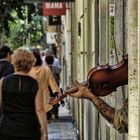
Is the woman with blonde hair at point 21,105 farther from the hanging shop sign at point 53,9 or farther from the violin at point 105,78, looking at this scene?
the hanging shop sign at point 53,9

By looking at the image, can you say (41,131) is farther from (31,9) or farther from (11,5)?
(31,9)

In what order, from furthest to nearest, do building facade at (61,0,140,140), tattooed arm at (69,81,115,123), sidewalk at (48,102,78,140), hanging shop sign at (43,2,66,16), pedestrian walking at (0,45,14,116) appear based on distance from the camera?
1. hanging shop sign at (43,2,66,16)
2. sidewalk at (48,102,78,140)
3. pedestrian walking at (0,45,14,116)
4. tattooed arm at (69,81,115,123)
5. building facade at (61,0,140,140)

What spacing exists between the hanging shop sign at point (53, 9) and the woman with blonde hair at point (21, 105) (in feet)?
43.0

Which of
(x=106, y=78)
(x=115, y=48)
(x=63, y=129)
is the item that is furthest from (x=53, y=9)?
(x=106, y=78)

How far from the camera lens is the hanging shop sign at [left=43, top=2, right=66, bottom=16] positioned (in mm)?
19562

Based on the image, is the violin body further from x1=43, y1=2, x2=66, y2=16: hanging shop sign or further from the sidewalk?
x1=43, y1=2, x2=66, y2=16: hanging shop sign

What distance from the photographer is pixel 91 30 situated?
985 centimetres

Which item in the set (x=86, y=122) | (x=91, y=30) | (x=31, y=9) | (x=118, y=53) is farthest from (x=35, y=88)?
(x=31, y=9)

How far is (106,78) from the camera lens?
4.46 metres

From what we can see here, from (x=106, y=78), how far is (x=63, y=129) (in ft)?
33.1

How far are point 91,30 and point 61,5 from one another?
34.1ft

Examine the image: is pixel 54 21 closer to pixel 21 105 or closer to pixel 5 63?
pixel 5 63

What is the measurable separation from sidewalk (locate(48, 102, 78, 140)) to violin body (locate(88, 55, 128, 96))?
8480 mm

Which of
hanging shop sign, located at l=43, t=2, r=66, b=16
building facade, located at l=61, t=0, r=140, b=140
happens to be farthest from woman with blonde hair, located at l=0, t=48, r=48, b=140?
hanging shop sign, located at l=43, t=2, r=66, b=16
